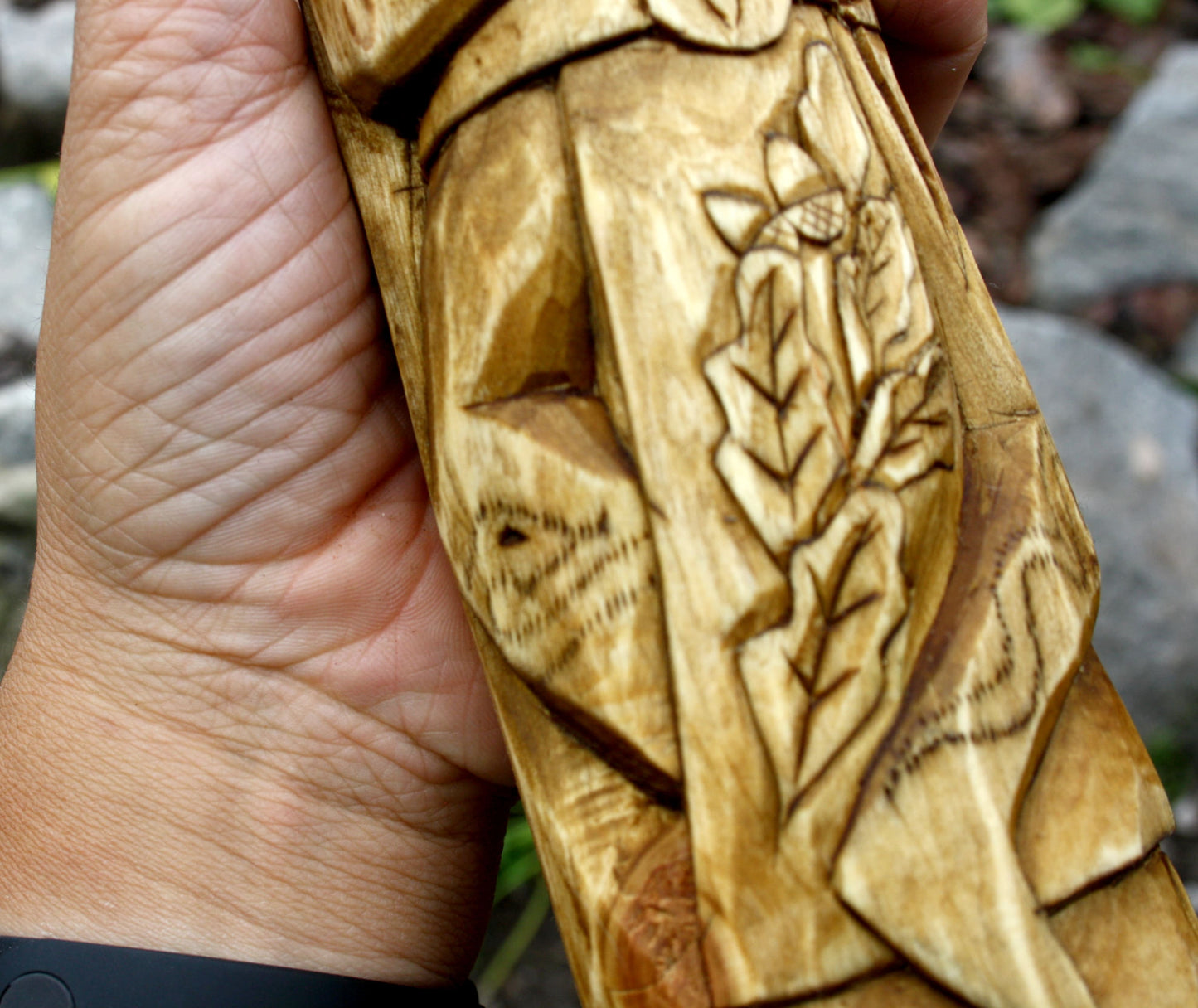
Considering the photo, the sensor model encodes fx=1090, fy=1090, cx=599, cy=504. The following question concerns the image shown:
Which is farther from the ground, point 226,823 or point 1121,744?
point 1121,744

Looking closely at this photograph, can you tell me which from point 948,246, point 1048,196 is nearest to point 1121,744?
point 948,246

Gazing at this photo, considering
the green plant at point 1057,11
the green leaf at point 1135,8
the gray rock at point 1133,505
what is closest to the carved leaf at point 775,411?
the gray rock at point 1133,505

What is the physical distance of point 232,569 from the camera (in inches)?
39.9

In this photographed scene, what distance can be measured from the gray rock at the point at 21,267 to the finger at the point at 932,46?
1779 mm

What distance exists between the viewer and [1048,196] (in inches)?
118

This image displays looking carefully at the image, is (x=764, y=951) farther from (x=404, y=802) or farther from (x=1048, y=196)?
(x=1048, y=196)

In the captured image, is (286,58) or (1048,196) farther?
(1048,196)

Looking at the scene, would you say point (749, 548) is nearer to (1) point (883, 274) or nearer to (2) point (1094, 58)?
(1) point (883, 274)

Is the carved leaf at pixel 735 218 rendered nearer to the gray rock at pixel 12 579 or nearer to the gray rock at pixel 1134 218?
the gray rock at pixel 12 579

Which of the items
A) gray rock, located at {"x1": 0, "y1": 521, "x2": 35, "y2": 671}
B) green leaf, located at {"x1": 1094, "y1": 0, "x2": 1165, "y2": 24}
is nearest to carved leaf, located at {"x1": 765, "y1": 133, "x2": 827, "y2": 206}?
gray rock, located at {"x1": 0, "y1": 521, "x2": 35, "y2": 671}

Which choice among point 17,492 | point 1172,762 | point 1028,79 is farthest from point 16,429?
point 1028,79

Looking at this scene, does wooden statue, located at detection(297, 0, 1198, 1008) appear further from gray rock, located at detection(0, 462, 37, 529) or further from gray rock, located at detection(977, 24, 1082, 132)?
gray rock, located at detection(977, 24, 1082, 132)

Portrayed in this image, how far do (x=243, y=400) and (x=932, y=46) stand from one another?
2.48 ft

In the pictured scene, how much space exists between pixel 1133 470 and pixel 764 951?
5.79 ft
